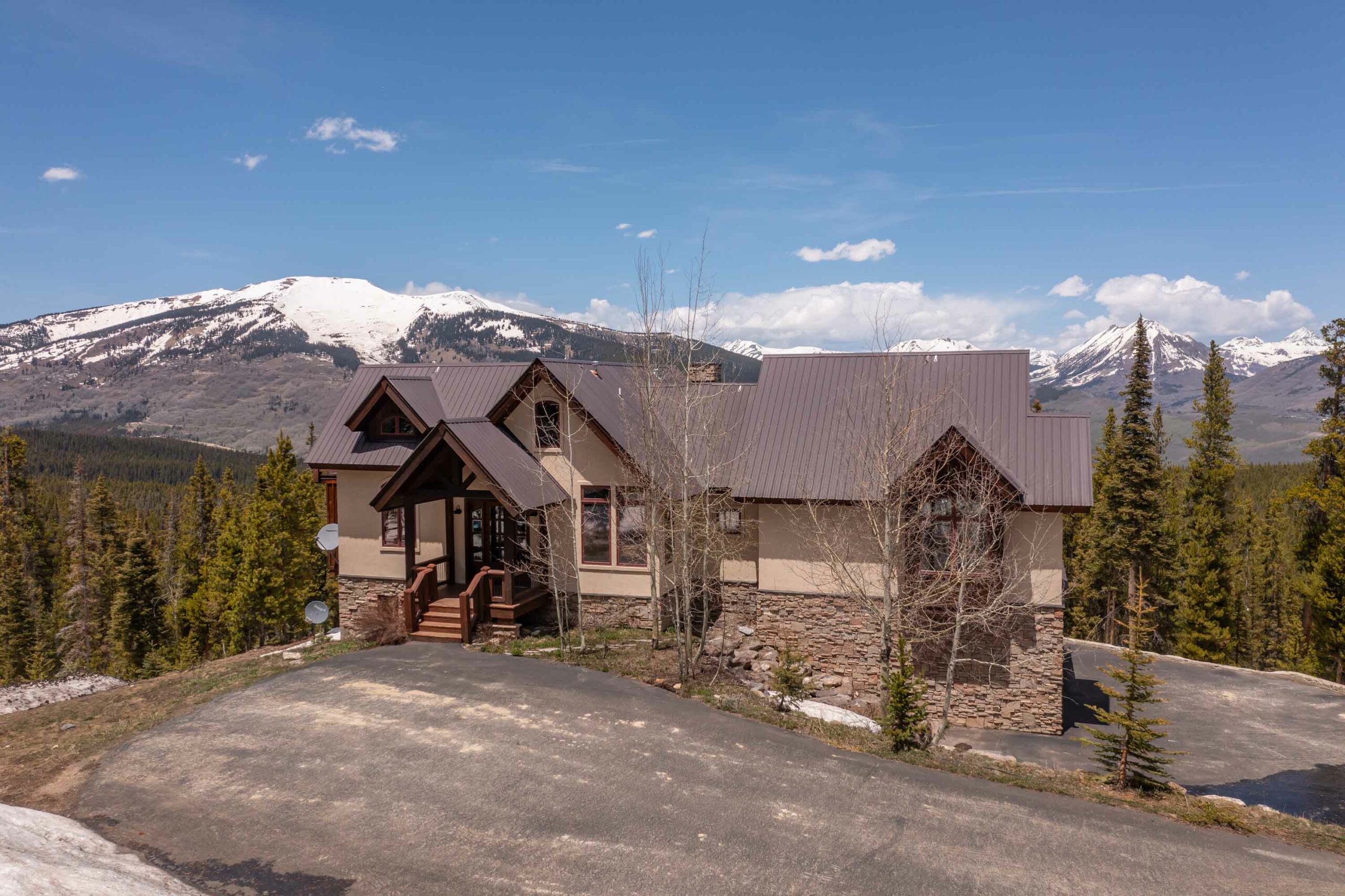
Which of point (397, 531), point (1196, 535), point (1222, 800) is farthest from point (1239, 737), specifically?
point (397, 531)

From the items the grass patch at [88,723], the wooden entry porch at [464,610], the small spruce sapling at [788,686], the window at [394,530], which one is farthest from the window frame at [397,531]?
the small spruce sapling at [788,686]

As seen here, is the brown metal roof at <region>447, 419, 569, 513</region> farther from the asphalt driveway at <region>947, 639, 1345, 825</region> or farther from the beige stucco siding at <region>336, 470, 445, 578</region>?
the asphalt driveway at <region>947, 639, 1345, 825</region>

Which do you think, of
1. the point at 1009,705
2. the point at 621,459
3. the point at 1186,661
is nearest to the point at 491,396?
the point at 621,459

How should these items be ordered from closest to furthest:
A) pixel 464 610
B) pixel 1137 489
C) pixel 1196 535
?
pixel 464 610 → pixel 1137 489 → pixel 1196 535

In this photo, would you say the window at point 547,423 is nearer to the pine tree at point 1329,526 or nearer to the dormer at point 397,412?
the dormer at point 397,412

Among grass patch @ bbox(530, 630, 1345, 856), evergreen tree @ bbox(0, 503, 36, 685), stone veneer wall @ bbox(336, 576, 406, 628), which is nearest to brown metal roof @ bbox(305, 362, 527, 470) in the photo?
stone veneer wall @ bbox(336, 576, 406, 628)

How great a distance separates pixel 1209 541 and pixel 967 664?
66.9 feet

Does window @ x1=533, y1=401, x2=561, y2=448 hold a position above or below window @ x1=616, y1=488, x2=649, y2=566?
above

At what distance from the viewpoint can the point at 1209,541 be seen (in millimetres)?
30547

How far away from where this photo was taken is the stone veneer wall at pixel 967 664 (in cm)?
1648

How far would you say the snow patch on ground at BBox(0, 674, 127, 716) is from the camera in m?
13.6

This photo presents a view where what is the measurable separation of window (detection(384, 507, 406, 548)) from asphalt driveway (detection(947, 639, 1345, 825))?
15032 millimetres

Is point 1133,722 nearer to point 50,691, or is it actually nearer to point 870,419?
point 870,419

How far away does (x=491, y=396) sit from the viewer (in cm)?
2170
